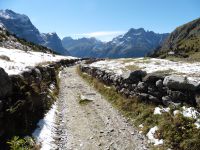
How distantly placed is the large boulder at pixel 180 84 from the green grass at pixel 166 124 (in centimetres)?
164

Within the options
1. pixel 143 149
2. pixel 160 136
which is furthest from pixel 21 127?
pixel 160 136

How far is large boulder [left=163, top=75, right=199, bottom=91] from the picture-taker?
17.5 m

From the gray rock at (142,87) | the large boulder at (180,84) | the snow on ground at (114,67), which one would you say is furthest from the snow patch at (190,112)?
the snow on ground at (114,67)

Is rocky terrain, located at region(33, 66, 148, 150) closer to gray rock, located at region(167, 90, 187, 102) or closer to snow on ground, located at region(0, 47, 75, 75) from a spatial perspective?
gray rock, located at region(167, 90, 187, 102)

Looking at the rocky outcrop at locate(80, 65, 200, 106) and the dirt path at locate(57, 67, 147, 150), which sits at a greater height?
the rocky outcrop at locate(80, 65, 200, 106)

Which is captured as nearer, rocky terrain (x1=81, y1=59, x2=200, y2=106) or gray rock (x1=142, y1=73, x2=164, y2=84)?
rocky terrain (x1=81, y1=59, x2=200, y2=106)

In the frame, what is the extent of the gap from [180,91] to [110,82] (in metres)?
14.7

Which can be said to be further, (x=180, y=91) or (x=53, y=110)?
(x=53, y=110)

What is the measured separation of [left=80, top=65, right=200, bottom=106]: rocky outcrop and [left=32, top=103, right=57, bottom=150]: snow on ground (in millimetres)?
7349

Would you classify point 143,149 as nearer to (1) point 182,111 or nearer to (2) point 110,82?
(1) point 182,111

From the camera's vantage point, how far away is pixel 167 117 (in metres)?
17.1

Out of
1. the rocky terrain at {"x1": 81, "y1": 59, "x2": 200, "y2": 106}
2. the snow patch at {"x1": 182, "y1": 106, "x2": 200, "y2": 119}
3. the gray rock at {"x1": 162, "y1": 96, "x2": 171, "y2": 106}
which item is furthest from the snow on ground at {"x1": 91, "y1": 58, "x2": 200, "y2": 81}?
the snow patch at {"x1": 182, "y1": 106, "x2": 200, "y2": 119}

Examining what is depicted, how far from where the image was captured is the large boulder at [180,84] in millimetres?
17484

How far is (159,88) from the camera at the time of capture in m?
20.3
